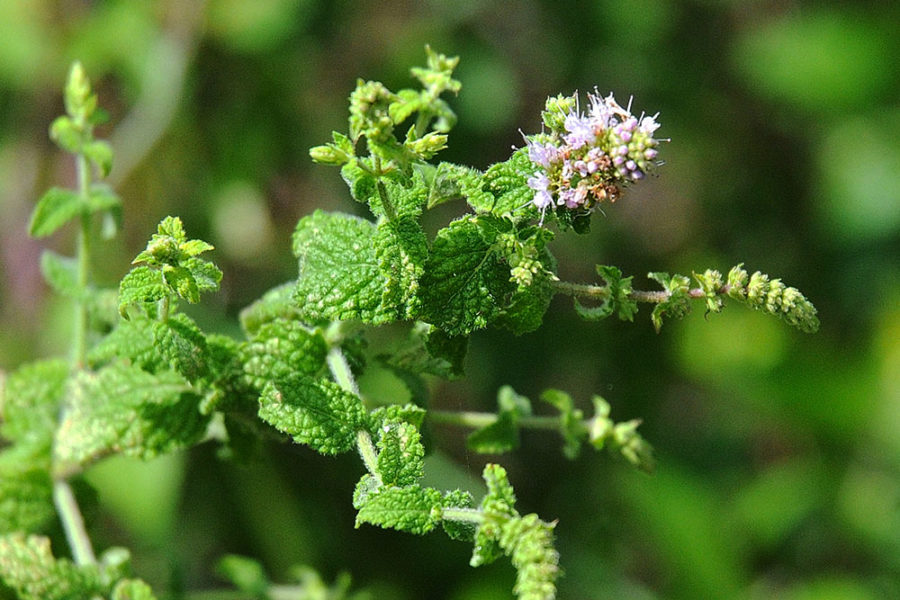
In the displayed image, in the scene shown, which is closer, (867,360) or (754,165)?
(867,360)

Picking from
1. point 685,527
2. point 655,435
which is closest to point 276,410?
point 685,527

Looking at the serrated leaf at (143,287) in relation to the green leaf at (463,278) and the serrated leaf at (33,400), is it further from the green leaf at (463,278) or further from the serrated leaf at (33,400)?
the serrated leaf at (33,400)

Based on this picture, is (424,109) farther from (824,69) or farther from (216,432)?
(824,69)

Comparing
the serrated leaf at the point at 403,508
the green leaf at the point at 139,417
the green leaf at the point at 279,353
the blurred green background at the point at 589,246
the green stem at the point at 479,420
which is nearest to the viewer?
the serrated leaf at the point at 403,508

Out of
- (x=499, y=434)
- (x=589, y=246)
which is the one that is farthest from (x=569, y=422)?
(x=589, y=246)

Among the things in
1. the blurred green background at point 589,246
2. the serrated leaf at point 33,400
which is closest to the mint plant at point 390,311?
the serrated leaf at point 33,400

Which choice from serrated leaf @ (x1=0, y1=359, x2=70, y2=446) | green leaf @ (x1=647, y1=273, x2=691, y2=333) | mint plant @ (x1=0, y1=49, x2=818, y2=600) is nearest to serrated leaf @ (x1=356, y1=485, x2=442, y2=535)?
mint plant @ (x1=0, y1=49, x2=818, y2=600)

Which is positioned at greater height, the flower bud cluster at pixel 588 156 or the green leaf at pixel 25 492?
the flower bud cluster at pixel 588 156
